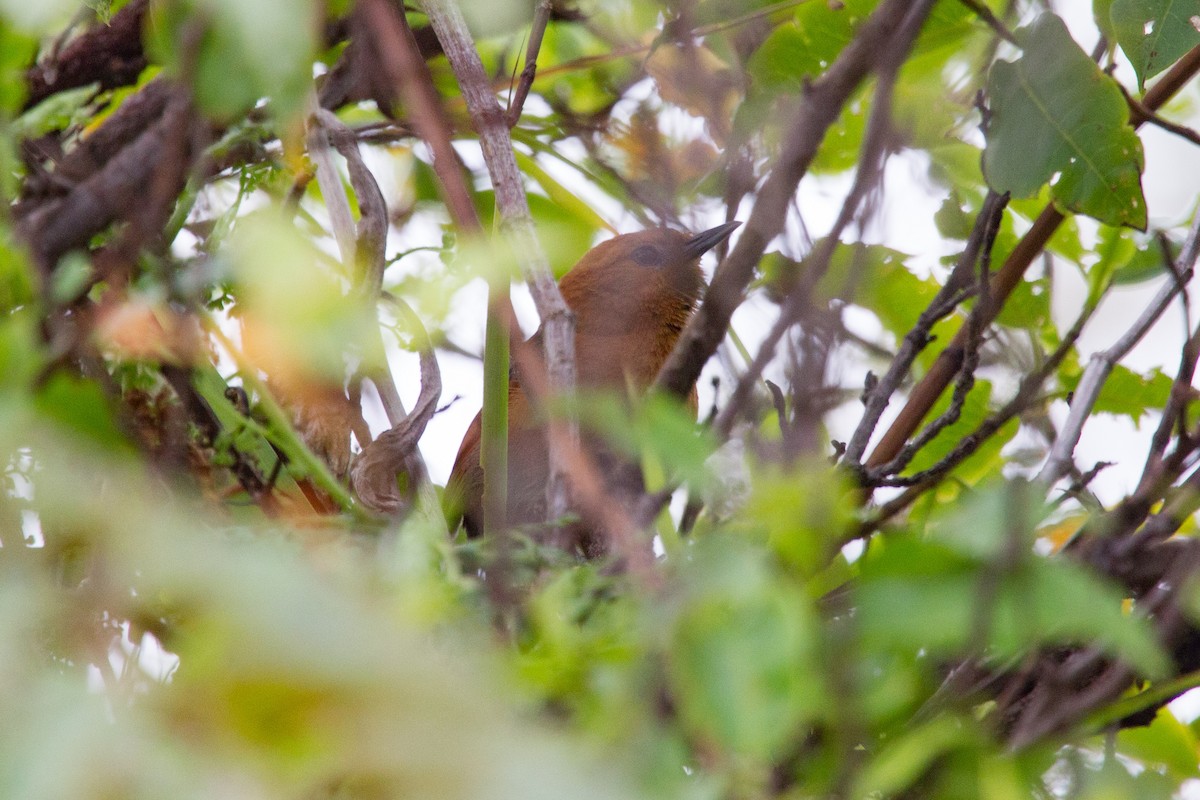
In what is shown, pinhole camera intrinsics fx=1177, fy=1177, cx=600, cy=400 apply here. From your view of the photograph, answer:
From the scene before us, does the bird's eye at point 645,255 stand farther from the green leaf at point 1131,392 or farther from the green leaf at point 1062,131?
the green leaf at point 1062,131

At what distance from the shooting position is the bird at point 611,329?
110 inches

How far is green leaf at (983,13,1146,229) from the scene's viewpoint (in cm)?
173

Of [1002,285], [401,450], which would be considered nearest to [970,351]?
[1002,285]

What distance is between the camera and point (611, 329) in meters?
3.60

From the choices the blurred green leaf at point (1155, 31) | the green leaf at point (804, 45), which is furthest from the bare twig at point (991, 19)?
the green leaf at point (804, 45)

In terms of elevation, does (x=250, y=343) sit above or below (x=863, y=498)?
above

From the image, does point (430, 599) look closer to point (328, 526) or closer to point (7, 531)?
point (328, 526)

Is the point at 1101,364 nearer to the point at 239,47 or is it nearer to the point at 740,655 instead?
the point at 740,655

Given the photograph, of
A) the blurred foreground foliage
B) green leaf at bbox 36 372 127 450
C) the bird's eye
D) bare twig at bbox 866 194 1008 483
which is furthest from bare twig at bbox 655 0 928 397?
the bird's eye

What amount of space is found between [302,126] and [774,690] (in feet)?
5.02

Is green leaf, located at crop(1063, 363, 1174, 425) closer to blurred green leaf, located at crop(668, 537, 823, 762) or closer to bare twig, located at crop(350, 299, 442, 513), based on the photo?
bare twig, located at crop(350, 299, 442, 513)

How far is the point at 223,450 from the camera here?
1429 mm

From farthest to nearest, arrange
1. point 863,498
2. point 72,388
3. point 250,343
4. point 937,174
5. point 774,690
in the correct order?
point 937,174 < point 863,498 < point 250,343 < point 72,388 < point 774,690

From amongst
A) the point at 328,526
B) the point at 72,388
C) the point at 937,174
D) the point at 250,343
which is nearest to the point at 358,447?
the point at 250,343
